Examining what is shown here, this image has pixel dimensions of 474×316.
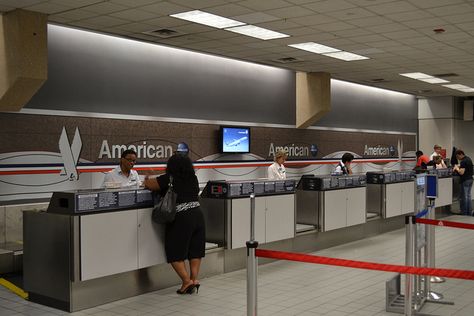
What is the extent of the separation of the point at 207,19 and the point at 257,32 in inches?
44.0

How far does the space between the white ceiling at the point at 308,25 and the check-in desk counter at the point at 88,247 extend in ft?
8.83

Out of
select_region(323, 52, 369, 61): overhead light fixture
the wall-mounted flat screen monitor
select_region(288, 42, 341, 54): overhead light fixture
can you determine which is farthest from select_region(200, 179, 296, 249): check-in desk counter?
select_region(323, 52, 369, 61): overhead light fixture

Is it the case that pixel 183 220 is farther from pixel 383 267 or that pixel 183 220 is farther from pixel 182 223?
pixel 383 267

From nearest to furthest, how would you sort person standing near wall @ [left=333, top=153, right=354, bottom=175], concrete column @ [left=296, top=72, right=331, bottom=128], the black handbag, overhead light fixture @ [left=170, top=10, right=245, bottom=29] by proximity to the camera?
1. the black handbag
2. overhead light fixture @ [left=170, top=10, right=245, bottom=29]
3. person standing near wall @ [left=333, top=153, right=354, bottom=175]
4. concrete column @ [left=296, top=72, right=331, bottom=128]

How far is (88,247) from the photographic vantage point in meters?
5.25

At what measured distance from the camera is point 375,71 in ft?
41.8

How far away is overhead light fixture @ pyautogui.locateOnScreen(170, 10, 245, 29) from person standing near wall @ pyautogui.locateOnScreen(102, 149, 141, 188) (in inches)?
85.9

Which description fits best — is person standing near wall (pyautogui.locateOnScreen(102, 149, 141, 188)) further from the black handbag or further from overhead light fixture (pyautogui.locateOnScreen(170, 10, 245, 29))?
overhead light fixture (pyautogui.locateOnScreen(170, 10, 245, 29))

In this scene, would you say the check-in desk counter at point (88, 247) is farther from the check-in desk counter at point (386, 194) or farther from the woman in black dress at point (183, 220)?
A: the check-in desk counter at point (386, 194)

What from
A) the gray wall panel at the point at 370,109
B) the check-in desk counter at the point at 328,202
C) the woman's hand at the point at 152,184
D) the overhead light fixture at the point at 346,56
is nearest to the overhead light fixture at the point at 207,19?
the woman's hand at the point at 152,184

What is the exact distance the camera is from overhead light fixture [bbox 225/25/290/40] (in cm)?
826

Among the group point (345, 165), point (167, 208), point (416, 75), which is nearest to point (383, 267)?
point (167, 208)

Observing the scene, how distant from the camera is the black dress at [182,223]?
5.82 m

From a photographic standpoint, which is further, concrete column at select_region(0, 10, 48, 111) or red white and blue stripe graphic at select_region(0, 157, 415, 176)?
red white and blue stripe graphic at select_region(0, 157, 415, 176)
